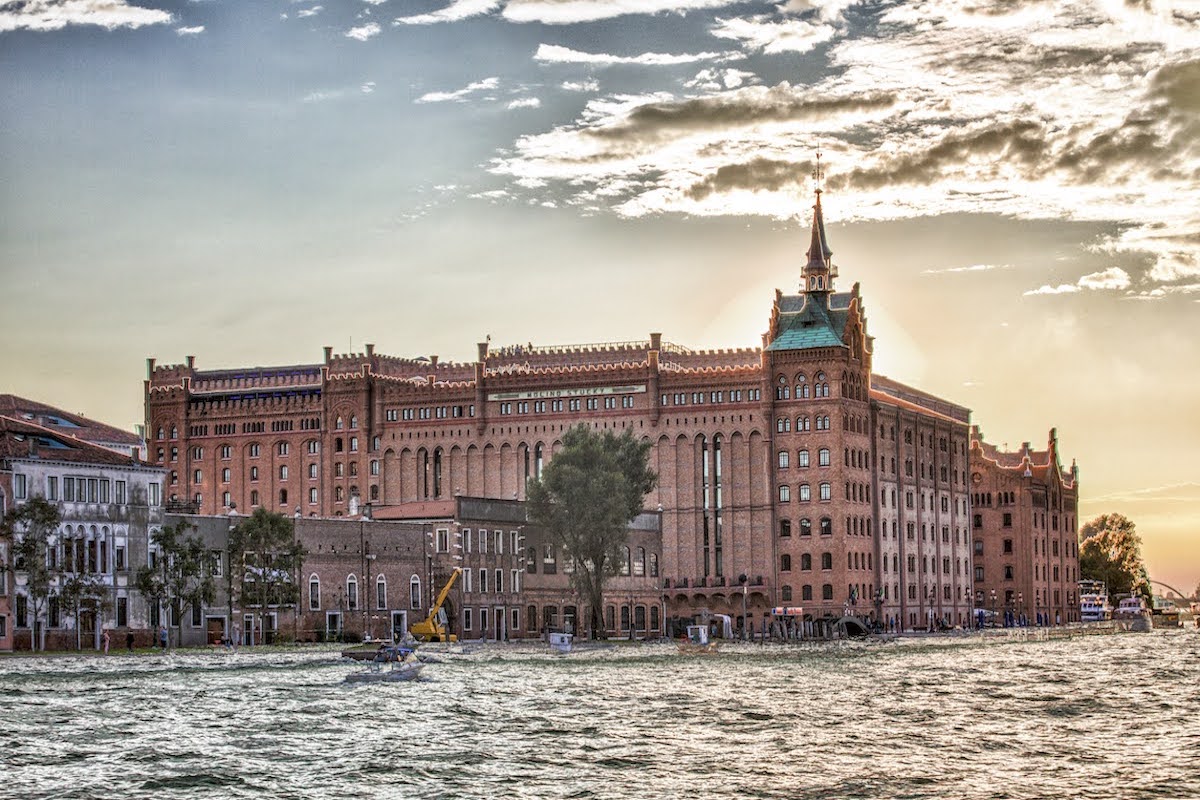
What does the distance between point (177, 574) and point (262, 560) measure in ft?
24.9

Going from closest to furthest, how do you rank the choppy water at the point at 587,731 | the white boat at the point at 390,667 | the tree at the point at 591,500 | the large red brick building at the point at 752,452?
the choppy water at the point at 587,731, the white boat at the point at 390,667, the tree at the point at 591,500, the large red brick building at the point at 752,452

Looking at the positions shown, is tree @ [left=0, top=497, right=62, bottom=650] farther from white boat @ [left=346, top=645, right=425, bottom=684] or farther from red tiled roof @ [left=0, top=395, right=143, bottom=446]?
red tiled roof @ [left=0, top=395, right=143, bottom=446]

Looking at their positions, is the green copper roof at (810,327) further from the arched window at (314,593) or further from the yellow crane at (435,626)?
the arched window at (314,593)

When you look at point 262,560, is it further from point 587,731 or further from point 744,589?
point 587,731

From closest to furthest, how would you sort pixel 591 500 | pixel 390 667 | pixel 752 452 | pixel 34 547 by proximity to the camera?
pixel 390 667, pixel 34 547, pixel 591 500, pixel 752 452

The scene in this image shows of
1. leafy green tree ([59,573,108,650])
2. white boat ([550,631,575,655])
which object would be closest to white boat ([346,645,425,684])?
leafy green tree ([59,573,108,650])

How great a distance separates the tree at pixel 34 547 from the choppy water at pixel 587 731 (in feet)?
17.2

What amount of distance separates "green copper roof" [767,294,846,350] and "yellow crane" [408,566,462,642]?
46.4 meters

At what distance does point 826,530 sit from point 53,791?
13002 cm

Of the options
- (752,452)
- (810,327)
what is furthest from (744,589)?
(810,327)

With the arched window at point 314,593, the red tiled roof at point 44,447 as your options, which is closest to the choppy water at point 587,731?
the red tiled roof at point 44,447

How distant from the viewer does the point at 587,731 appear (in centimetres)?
7688

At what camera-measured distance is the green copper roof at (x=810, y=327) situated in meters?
188

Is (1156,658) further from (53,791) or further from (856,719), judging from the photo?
(53,791)
